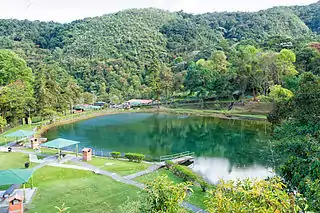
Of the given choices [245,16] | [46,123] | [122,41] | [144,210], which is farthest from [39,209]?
[245,16]

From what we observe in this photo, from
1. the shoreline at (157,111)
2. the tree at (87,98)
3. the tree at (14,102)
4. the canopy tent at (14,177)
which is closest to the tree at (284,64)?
the shoreline at (157,111)

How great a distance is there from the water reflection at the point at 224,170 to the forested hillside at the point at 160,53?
927 inches

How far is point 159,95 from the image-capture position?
5697 centimetres

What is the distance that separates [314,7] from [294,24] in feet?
64.9

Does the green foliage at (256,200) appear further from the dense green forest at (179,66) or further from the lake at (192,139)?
the lake at (192,139)

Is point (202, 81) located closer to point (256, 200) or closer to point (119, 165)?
point (119, 165)

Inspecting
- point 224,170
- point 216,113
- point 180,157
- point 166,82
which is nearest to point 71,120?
point 166,82

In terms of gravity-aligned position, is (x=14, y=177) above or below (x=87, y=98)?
above

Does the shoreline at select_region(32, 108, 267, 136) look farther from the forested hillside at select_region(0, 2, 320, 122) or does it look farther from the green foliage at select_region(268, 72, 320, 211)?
the green foliage at select_region(268, 72, 320, 211)

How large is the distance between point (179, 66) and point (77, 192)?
223 feet

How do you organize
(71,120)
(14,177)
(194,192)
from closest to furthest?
(14,177) < (194,192) < (71,120)

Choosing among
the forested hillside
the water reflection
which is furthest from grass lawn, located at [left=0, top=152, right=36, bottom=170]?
the forested hillside

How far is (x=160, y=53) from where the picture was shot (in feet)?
327

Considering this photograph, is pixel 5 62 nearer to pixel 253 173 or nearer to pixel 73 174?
pixel 73 174
